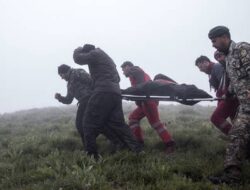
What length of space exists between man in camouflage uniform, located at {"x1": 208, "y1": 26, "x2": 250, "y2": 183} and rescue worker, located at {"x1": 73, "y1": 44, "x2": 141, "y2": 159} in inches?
96.4

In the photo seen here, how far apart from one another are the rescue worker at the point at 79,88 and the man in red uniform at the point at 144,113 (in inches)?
39.9

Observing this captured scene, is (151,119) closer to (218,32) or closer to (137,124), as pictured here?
(137,124)

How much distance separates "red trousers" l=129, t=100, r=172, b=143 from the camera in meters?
8.90

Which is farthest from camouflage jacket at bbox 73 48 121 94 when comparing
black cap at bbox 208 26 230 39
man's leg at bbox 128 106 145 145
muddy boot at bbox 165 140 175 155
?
black cap at bbox 208 26 230 39

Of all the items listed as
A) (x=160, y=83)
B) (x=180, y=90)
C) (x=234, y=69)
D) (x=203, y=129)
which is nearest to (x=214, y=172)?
(x=234, y=69)

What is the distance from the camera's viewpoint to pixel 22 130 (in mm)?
13258

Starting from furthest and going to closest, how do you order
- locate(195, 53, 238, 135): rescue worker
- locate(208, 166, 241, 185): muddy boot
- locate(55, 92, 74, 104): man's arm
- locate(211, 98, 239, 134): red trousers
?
locate(55, 92, 74, 104): man's arm → locate(211, 98, 239, 134): red trousers → locate(195, 53, 238, 135): rescue worker → locate(208, 166, 241, 185): muddy boot

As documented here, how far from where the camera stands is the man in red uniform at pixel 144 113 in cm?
884

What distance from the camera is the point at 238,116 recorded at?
6.02 meters

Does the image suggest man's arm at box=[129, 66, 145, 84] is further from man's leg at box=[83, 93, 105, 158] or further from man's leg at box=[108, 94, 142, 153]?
man's leg at box=[83, 93, 105, 158]

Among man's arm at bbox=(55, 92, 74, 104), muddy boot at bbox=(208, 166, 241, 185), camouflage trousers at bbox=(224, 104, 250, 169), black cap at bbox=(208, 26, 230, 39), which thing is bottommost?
muddy boot at bbox=(208, 166, 241, 185)

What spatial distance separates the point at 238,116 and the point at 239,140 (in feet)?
1.30

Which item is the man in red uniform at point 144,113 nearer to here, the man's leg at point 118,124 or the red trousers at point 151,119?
the red trousers at point 151,119

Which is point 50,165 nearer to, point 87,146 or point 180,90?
point 87,146
